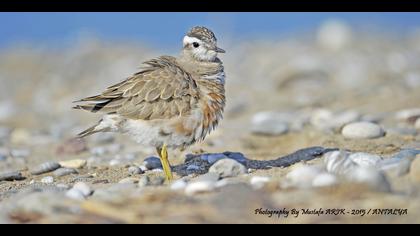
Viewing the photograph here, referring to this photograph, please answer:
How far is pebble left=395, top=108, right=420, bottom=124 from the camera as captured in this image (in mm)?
9706

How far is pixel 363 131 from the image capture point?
8633 mm

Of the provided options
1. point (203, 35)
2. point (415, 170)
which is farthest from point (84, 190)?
point (415, 170)

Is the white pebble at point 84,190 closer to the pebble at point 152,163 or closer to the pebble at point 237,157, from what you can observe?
the pebble at point 152,163

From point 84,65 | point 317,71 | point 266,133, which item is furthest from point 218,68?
point 84,65

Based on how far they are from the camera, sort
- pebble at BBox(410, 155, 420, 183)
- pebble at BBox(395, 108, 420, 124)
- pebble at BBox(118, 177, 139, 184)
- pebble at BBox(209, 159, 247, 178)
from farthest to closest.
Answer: pebble at BBox(395, 108, 420, 124) < pebble at BBox(209, 159, 247, 178) < pebble at BBox(118, 177, 139, 184) < pebble at BBox(410, 155, 420, 183)

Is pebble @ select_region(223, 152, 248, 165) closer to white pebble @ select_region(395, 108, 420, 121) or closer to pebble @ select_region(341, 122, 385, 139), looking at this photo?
pebble @ select_region(341, 122, 385, 139)

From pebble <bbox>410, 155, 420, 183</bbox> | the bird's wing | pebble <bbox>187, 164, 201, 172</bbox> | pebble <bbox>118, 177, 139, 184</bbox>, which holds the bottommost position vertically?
pebble <bbox>410, 155, 420, 183</bbox>

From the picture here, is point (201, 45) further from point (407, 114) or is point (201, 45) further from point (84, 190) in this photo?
point (407, 114)

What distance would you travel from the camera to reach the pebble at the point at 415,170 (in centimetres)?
528

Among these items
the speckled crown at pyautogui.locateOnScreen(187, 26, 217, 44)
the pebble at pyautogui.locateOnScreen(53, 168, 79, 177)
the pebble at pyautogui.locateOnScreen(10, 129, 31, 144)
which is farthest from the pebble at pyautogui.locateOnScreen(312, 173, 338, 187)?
the pebble at pyautogui.locateOnScreen(10, 129, 31, 144)

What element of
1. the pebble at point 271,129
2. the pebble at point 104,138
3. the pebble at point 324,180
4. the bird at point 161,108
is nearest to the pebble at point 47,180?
the bird at point 161,108

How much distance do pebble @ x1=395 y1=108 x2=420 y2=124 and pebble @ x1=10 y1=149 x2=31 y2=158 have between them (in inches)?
229

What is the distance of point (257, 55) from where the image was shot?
68.5ft

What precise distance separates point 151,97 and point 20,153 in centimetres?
352
